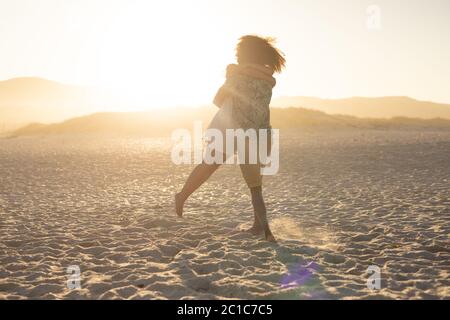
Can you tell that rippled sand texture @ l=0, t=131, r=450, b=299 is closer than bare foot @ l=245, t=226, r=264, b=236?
Yes

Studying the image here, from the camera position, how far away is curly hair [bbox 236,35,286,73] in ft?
15.3

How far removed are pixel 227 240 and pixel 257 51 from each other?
2.15m

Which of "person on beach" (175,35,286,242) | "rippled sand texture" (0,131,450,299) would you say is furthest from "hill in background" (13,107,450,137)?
"person on beach" (175,35,286,242)

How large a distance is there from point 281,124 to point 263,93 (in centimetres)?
3879

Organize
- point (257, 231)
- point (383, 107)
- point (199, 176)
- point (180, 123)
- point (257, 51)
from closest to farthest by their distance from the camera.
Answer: point (257, 51) → point (199, 176) → point (257, 231) → point (180, 123) → point (383, 107)

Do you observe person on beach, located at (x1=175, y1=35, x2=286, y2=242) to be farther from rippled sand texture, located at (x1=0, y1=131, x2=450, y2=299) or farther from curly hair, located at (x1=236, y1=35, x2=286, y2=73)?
rippled sand texture, located at (x1=0, y1=131, x2=450, y2=299)

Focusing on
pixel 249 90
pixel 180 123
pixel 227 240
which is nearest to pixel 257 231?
pixel 227 240

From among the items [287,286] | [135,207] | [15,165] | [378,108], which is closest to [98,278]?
[287,286]

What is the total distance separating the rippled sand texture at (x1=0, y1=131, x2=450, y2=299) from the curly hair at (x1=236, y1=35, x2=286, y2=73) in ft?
6.58

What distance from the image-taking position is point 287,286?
3.60 meters

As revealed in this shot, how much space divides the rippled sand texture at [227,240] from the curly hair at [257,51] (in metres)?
2.01

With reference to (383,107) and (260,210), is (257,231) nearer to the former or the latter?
(260,210)

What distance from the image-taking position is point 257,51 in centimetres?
466
